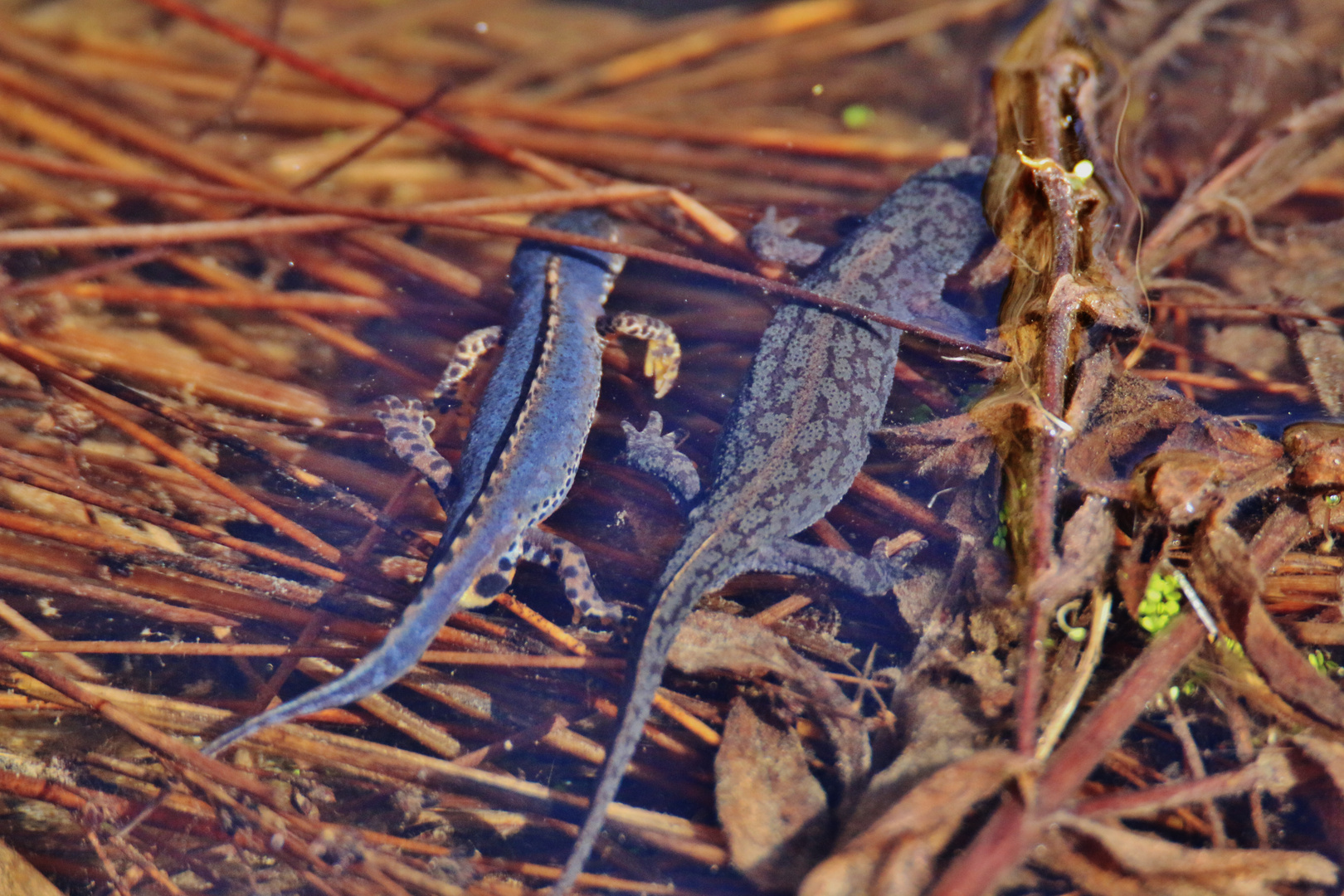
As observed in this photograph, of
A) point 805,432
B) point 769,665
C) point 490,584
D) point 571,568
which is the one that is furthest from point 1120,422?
point 490,584

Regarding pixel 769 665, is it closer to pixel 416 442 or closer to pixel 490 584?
pixel 490 584

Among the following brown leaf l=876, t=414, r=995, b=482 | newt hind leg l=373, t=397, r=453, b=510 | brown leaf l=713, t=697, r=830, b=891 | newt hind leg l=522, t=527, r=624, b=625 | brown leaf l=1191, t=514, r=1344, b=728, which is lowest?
brown leaf l=713, t=697, r=830, b=891

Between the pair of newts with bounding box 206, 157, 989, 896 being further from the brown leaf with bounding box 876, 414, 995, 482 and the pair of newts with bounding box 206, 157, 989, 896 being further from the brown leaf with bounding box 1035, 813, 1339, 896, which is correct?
the brown leaf with bounding box 1035, 813, 1339, 896

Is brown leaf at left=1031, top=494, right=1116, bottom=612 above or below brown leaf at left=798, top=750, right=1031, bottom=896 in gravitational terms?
above

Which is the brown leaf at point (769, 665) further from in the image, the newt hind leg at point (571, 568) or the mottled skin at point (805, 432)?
the newt hind leg at point (571, 568)

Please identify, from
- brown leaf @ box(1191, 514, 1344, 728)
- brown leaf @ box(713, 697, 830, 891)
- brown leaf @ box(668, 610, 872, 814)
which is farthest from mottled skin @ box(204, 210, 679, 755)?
brown leaf @ box(1191, 514, 1344, 728)

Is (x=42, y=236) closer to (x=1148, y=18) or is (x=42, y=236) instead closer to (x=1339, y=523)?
(x=1339, y=523)
